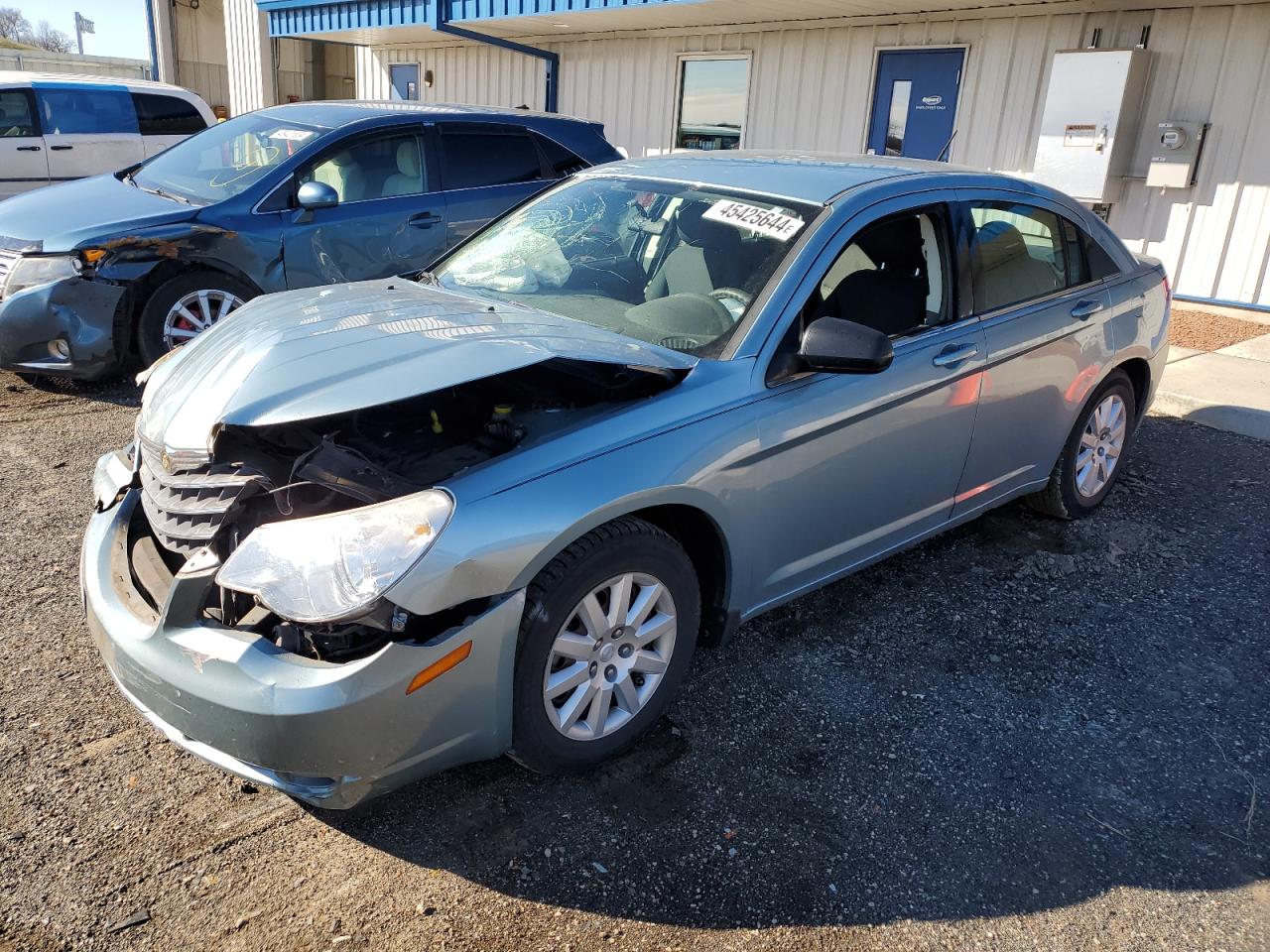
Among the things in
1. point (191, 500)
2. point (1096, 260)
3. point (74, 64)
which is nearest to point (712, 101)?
point (1096, 260)

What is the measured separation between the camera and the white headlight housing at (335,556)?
Result: 221 cm

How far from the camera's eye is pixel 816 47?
10.9m

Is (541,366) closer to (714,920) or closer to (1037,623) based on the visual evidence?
(714,920)

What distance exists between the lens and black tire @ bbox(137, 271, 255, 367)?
570 centimetres

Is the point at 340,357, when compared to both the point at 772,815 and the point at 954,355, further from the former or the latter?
the point at 954,355

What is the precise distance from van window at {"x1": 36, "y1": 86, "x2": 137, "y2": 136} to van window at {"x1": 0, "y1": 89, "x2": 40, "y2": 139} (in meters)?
0.11

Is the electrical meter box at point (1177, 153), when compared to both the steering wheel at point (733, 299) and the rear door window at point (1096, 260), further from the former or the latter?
the steering wheel at point (733, 299)

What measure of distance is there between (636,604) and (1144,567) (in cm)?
284

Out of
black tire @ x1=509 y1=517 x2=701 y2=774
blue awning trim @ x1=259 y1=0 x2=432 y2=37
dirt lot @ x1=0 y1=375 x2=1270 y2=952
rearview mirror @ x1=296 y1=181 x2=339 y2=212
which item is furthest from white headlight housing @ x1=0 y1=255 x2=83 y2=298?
blue awning trim @ x1=259 y1=0 x2=432 y2=37

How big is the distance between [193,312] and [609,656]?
4.36 metres

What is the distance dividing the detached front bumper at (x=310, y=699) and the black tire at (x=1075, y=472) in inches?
123

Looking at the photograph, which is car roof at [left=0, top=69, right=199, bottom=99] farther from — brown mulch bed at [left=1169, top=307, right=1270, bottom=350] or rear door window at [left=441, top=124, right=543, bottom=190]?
brown mulch bed at [left=1169, top=307, right=1270, bottom=350]

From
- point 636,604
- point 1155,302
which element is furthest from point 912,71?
point 636,604

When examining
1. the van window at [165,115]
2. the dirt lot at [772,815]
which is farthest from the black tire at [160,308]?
the van window at [165,115]
